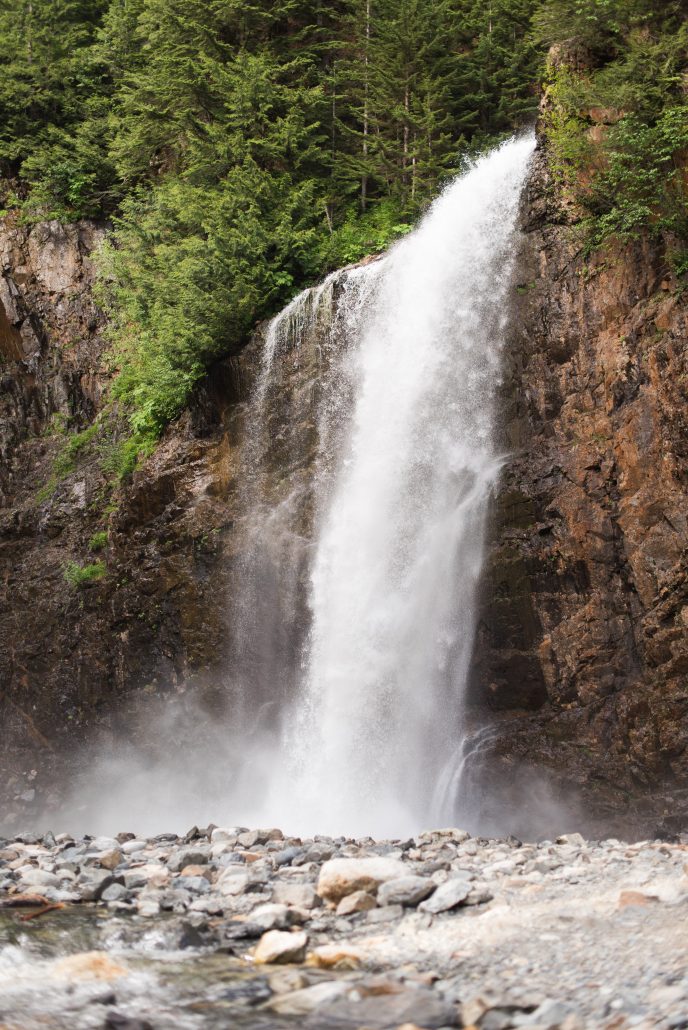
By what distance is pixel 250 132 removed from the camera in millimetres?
16938

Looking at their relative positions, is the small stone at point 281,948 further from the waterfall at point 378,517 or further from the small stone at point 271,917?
the waterfall at point 378,517

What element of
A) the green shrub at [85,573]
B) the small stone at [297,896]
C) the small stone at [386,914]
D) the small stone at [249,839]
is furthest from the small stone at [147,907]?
the green shrub at [85,573]

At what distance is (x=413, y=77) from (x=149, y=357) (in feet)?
25.0

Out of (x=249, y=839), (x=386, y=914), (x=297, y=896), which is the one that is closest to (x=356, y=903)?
(x=386, y=914)

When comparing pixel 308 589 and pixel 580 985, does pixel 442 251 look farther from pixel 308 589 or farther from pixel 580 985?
pixel 580 985

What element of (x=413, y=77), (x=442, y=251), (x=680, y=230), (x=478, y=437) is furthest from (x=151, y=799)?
(x=413, y=77)

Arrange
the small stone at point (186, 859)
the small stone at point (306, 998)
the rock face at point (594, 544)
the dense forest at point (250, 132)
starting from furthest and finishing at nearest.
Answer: the dense forest at point (250, 132) → the rock face at point (594, 544) → the small stone at point (186, 859) → the small stone at point (306, 998)

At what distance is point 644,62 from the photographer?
1034 cm

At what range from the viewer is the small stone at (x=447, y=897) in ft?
17.4

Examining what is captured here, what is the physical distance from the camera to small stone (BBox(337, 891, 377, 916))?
5508mm

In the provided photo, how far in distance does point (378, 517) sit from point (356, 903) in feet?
22.9

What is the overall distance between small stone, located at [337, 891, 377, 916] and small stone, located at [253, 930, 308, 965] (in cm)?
65

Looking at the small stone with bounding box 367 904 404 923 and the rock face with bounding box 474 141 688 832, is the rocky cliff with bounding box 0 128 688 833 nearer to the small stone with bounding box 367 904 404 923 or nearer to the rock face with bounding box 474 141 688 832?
the rock face with bounding box 474 141 688 832

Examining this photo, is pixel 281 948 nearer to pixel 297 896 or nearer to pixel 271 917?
pixel 271 917
